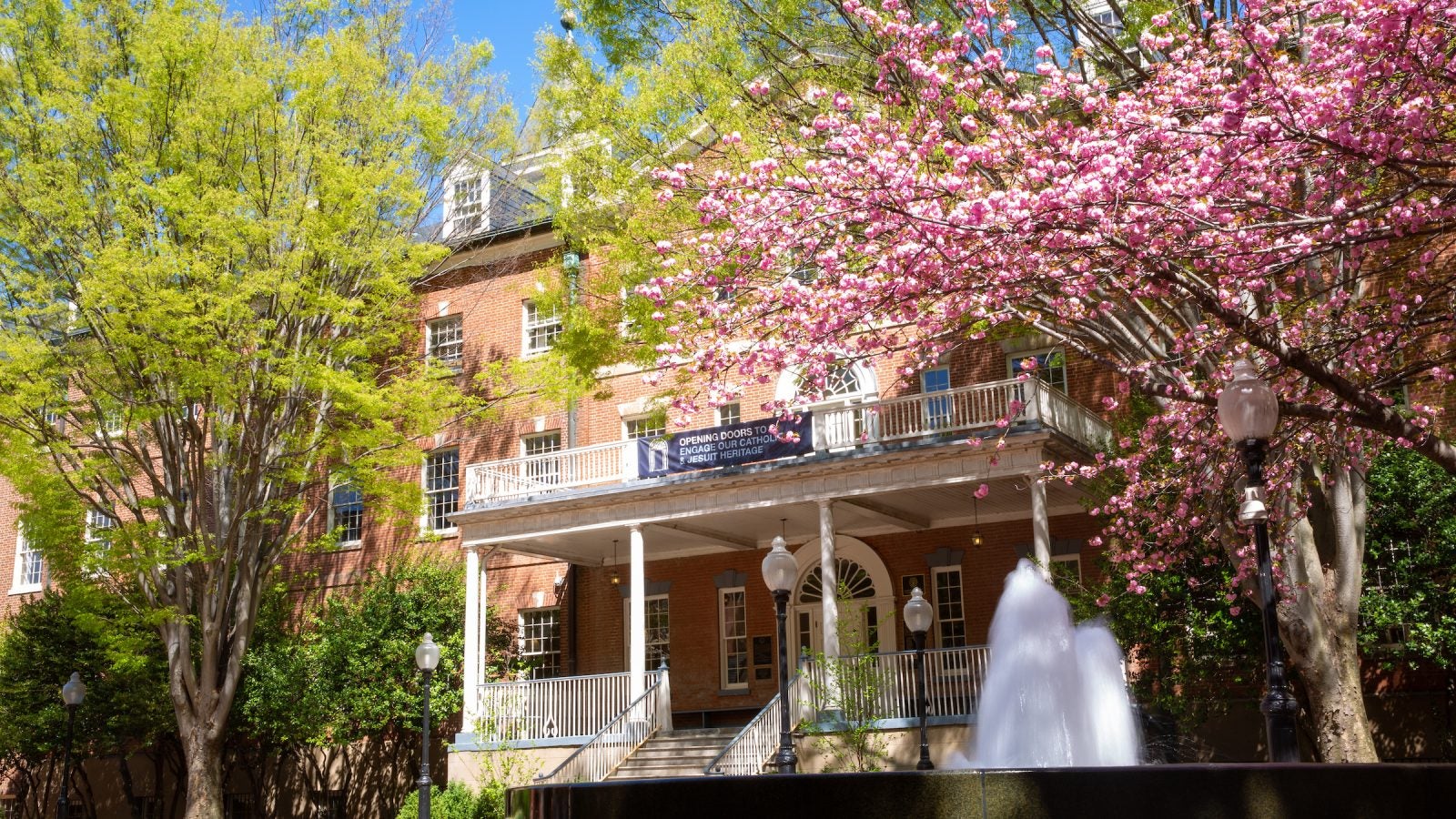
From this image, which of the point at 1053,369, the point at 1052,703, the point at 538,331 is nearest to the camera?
the point at 1052,703

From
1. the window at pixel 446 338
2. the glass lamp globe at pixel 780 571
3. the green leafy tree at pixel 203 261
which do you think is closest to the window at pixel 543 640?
the green leafy tree at pixel 203 261

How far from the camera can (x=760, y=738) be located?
18.6 metres

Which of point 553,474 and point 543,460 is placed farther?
point 543,460

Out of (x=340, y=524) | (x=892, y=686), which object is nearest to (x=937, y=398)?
(x=892, y=686)

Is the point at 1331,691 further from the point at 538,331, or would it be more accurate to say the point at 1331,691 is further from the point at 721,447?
the point at 538,331

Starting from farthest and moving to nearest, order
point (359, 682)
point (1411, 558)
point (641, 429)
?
point (641, 429)
point (359, 682)
point (1411, 558)

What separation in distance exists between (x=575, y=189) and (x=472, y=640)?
8893mm

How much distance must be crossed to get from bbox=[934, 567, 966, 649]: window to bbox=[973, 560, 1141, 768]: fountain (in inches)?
324

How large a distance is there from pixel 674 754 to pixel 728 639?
4436 millimetres

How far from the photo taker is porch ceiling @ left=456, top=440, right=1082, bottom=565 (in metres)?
19.6

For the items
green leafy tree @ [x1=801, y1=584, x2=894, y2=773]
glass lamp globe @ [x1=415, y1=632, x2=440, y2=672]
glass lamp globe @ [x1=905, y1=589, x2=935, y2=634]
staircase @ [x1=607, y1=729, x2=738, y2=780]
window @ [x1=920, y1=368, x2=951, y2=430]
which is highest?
window @ [x1=920, y1=368, x2=951, y2=430]

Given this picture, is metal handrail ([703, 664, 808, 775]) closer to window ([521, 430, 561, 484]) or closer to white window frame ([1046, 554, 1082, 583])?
white window frame ([1046, 554, 1082, 583])

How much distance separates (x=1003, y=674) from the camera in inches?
A: 519

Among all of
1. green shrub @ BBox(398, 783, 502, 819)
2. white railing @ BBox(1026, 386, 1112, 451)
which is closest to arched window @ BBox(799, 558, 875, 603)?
white railing @ BBox(1026, 386, 1112, 451)
